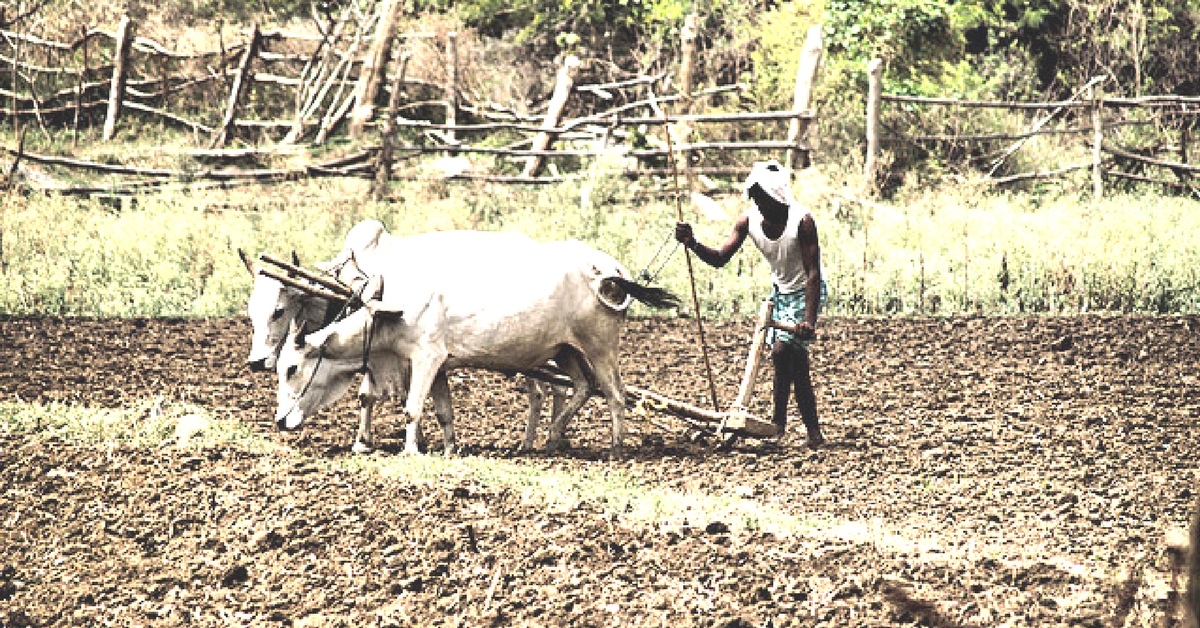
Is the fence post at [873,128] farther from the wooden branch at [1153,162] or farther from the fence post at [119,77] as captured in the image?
the fence post at [119,77]

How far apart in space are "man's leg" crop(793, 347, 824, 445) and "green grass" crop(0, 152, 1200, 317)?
14.5 feet

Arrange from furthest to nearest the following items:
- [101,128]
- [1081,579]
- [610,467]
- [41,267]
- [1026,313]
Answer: [101,128] < [41,267] < [1026,313] < [610,467] < [1081,579]

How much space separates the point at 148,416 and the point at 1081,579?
520 centimetres

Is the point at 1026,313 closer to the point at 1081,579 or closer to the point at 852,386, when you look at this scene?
the point at 852,386

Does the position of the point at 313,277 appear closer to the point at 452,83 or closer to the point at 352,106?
the point at 452,83

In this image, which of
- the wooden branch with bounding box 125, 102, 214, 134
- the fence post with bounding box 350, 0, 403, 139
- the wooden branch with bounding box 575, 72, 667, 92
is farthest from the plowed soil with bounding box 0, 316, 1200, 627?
the wooden branch with bounding box 125, 102, 214, 134

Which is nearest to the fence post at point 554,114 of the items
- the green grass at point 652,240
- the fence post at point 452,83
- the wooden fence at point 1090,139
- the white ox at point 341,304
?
the green grass at point 652,240

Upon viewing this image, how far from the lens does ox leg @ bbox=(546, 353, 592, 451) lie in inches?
334

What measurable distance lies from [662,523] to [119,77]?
1491cm

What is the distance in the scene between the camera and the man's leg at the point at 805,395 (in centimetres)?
818

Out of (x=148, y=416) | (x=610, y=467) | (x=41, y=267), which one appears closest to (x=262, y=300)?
(x=148, y=416)

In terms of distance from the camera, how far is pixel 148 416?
28.8 ft

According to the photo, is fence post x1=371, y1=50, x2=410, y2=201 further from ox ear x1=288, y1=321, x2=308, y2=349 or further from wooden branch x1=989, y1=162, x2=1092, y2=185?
ox ear x1=288, y1=321, x2=308, y2=349

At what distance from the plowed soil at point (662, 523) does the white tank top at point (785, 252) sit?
0.85 m
